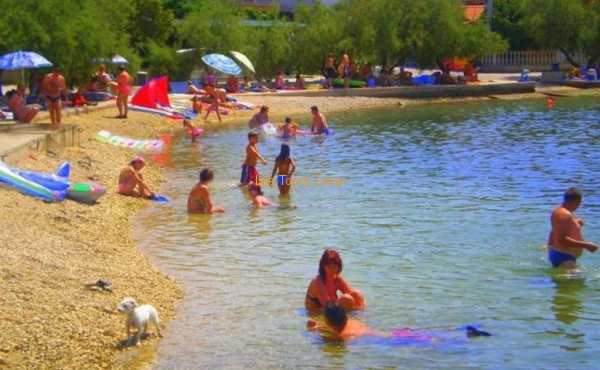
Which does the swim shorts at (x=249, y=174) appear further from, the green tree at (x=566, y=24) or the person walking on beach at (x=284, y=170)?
the green tree at (x=566, y=24)

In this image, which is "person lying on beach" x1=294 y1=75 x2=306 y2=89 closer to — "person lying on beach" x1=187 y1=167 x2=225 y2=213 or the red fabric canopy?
the red fabric canopy

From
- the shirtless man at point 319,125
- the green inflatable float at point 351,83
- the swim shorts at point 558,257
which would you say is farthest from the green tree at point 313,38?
the swim shorts at point 558,257

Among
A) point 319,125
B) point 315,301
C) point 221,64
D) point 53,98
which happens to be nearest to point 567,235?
point 315,301

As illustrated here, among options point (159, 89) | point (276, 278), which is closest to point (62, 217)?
point (276, 278)

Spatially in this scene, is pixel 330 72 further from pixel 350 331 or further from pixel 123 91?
pixel 350 331

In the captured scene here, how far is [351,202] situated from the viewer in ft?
56.6

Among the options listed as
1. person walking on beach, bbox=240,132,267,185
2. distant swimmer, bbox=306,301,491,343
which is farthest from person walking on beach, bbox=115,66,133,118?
distant swimmer, bbox=306,301,491,343

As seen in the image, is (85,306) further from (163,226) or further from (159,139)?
(159,139)

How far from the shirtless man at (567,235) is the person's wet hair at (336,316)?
141 inches

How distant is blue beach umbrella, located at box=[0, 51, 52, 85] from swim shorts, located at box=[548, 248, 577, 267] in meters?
14.8

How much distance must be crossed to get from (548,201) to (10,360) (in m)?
11.6

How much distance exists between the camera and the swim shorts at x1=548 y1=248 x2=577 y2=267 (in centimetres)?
1200

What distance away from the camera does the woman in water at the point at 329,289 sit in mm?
10281

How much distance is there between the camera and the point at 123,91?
27219 millimetres
